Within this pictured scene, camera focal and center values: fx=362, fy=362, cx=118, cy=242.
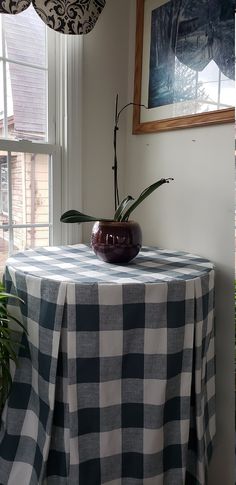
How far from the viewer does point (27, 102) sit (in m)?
1.48

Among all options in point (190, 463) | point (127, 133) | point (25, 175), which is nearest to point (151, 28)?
point (127, 133)

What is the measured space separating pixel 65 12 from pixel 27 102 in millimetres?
358

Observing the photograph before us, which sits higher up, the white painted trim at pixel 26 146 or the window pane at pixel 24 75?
the window pane at pixel 24 75

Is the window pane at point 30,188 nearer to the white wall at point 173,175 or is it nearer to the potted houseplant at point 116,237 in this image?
the white wall at point 173,175

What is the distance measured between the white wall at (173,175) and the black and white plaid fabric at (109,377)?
265 mm

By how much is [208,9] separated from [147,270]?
970 millimetres

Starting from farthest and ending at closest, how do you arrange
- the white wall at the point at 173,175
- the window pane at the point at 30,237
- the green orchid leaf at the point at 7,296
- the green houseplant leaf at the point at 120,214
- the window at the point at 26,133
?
the window pane at the point at 30,237
the window at the point at 26,133
the white wall at the point at 173,175
the green houseplant leaf at the point at 120,214
the green orchid leaf at the point at 7,296

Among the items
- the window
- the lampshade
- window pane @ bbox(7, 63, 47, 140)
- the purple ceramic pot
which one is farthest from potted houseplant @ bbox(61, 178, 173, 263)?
the lampshade

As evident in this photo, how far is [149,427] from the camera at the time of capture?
1.01 m

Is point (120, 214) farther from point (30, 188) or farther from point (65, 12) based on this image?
point (65, 12)

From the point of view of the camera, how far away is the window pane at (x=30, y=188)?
4.86ft

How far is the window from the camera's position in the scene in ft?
4.68

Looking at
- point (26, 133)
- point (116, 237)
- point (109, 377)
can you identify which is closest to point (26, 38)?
point (26, 133)

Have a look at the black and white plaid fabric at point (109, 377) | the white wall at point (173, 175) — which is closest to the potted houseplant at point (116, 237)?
the black and white plaid fabric at point (109, 377)
